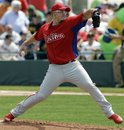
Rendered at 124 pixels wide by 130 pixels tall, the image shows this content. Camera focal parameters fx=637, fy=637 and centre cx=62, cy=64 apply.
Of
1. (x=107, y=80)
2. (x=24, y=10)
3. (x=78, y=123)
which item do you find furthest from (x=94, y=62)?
(x=78, y=123)

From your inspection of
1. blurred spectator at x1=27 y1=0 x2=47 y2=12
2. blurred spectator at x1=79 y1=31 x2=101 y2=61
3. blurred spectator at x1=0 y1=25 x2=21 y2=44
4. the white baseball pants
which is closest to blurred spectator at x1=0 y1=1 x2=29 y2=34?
blurred spectator at x1=0 y1=25 x2=21 y2=44

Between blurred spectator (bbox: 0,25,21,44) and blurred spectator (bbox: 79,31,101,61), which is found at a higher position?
blurred spectator (bbox: 0,25,21,44)

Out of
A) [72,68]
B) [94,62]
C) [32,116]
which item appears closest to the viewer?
[72,68]

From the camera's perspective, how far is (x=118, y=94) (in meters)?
16.4

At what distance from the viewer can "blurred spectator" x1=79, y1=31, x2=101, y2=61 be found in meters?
19.6

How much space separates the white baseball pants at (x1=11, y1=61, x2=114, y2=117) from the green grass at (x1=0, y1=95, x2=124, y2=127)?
836 mm

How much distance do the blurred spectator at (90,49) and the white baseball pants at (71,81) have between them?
8.98 meters

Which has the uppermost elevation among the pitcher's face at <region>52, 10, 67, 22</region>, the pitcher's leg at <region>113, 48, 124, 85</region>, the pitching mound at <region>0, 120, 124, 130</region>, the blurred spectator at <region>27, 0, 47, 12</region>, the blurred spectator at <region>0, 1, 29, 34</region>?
Result: the pitcher's face at <region>52, 10, 67, 22</region>

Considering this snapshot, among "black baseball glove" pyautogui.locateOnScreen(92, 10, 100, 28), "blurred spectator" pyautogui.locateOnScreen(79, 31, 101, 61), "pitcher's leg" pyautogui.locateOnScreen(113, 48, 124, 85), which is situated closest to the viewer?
"black baseball glove" pyautogui.locateOnScreen(92, 10, 100, 28)

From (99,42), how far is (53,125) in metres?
9.86

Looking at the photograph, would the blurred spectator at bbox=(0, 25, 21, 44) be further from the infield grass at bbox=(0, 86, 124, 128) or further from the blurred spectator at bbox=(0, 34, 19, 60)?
the infield grass at bbox=(0, 86, 124, 128)

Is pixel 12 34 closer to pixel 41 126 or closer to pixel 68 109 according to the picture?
pixel 68 109

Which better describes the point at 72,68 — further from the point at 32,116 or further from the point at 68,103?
the point at 68,103

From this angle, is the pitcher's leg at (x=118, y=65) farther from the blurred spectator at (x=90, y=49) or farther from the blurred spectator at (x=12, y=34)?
the blurred spectator at (x=12, y=34)
